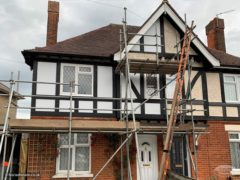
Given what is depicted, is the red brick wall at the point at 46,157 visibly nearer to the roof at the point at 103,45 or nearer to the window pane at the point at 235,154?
the roof at the point at 103,45

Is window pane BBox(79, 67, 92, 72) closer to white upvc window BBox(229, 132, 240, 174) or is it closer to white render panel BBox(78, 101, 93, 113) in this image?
white render panel BBox(78, 101, 93, 113)

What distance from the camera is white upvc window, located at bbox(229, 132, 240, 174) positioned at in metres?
12.0

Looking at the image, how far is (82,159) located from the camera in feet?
34.7

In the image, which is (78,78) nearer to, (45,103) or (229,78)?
(45,103)

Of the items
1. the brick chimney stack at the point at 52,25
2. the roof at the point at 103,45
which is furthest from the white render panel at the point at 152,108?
the brick chimney stack at the point at 52,25

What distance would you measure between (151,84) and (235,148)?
460 centimetres

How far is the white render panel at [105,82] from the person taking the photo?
36.8 ft

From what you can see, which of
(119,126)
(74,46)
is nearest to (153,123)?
(119,126)

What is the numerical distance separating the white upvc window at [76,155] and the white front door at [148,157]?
216 cm

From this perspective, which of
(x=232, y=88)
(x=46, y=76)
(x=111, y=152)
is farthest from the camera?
(x=232, y=88)

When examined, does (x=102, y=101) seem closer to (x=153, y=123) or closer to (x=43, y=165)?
(x=153, y=123)

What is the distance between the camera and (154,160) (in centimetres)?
1129

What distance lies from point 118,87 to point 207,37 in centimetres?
768

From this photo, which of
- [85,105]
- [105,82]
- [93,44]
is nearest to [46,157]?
[85,105]
